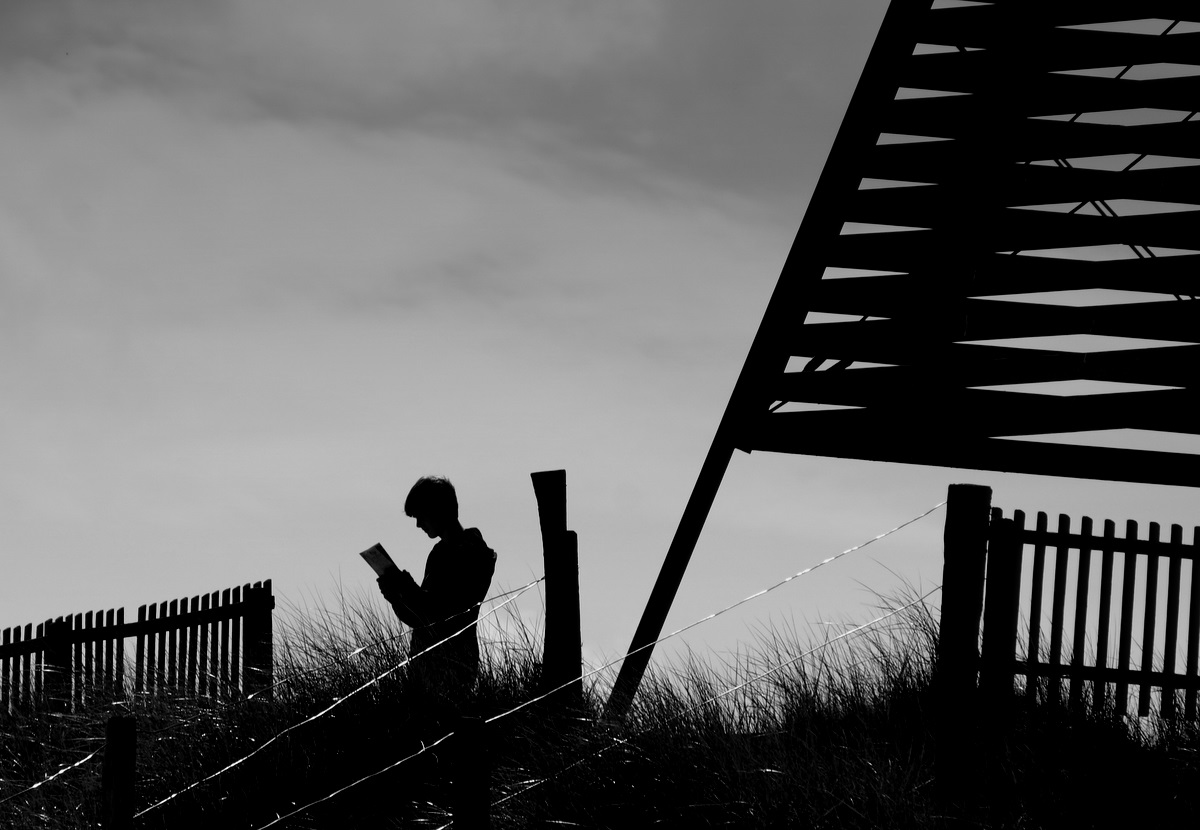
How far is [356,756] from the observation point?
7.15 metres

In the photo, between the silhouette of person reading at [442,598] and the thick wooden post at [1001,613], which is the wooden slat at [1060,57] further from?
the silhouette of person reading at [442,598]

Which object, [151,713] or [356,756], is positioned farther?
[151,713]

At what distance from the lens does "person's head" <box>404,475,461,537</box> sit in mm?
7402

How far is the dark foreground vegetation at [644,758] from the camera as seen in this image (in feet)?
18.0

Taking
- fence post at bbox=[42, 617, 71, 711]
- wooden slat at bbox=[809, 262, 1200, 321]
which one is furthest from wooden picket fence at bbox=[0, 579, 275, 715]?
wooden slat at bbox=[809, 262, 1200, 321]

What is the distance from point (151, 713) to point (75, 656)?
283 cm

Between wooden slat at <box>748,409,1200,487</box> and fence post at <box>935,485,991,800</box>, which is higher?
wooden slat at <box>748,409,1200,487</box>

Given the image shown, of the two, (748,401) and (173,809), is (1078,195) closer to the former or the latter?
(748,401)

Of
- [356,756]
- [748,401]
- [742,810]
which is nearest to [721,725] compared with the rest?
[742,810]

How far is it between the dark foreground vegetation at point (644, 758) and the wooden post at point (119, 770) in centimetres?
70

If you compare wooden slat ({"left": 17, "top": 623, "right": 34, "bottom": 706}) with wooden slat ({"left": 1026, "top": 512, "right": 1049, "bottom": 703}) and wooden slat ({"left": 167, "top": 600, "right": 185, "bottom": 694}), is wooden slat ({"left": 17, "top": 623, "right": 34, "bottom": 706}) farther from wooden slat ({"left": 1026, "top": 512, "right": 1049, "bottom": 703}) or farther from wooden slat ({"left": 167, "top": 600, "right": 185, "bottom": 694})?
wooden slat ({"left": 1026, "top": 512, "right": 1049, "bottom": 703})

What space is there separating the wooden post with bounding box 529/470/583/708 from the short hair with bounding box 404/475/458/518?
0.61 m

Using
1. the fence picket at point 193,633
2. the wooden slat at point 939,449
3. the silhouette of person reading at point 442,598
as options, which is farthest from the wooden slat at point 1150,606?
the fence picket at point 193,633

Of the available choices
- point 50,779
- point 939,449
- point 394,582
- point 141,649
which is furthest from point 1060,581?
point 141,649
